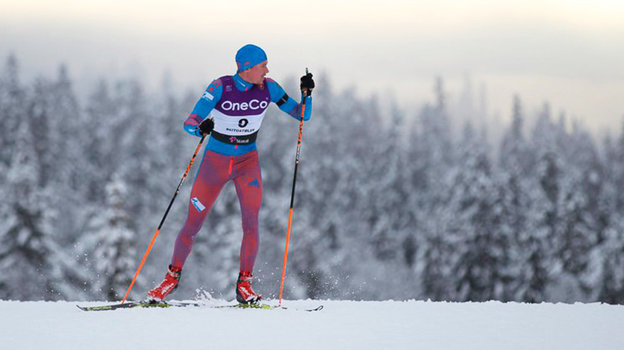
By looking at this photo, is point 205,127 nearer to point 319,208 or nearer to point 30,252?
point 30,252

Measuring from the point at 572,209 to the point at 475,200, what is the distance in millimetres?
5546

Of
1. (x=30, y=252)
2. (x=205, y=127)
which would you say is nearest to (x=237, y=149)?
(x=205, y=127)

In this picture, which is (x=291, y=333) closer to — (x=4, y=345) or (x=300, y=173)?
(x=4, y=345)

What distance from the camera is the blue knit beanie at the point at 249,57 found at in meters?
7.00

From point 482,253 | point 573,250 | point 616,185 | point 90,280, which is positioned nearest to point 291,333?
point 90,280

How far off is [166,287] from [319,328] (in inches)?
87.4

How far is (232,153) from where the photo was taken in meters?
7.17

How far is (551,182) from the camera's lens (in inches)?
1687

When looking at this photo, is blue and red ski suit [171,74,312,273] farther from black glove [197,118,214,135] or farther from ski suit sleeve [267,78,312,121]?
black glove [197,118,214,135]

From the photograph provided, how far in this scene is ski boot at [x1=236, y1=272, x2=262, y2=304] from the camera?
7.17m

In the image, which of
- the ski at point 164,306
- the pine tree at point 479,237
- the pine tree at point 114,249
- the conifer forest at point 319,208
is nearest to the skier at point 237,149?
the ski at point 164,306

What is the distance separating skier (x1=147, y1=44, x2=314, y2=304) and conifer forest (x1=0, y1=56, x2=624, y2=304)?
9835 millimetres

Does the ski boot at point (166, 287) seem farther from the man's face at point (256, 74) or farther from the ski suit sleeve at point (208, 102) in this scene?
the man's face at point (256, 74)

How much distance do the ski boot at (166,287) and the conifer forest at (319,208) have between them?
31.8 feet
